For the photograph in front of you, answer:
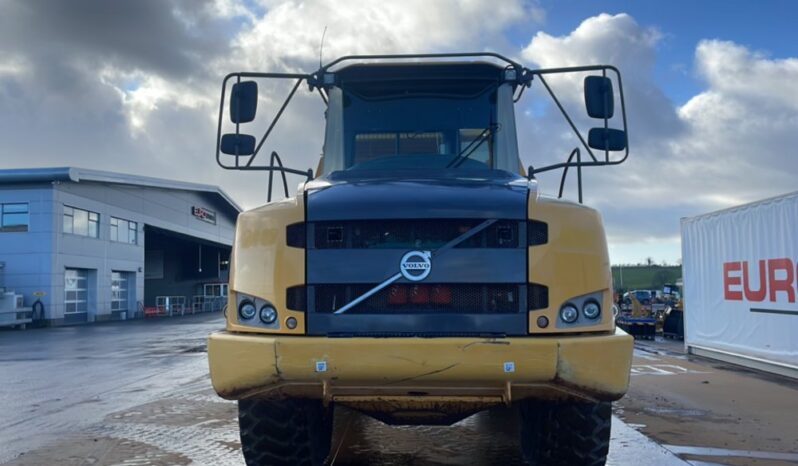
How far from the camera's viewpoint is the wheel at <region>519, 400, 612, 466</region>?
14.0ft

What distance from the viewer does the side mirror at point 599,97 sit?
17.0ft

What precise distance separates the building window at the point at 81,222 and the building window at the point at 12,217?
1.96m

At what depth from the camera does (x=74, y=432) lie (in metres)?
6.95

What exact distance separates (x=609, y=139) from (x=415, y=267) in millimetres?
2149

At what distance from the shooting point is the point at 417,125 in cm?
549

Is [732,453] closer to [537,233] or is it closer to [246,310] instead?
[537,233]

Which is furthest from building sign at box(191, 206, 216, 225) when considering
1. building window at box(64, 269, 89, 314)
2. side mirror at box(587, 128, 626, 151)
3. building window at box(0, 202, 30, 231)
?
side mirror at box(587, 128, 626, 151)

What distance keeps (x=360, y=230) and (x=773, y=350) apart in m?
9.87

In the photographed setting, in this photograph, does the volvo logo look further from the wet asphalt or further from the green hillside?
the green hillside

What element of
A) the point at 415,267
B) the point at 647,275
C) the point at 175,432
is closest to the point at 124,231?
the point at 175,432

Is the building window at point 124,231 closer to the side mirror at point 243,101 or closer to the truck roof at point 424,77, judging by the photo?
the side mirror at point 243,101

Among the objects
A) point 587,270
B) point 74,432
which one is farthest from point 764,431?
point 74,432

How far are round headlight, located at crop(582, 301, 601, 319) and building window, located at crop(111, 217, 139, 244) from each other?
132 feet

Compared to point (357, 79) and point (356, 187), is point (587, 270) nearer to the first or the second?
point (356, 187)
